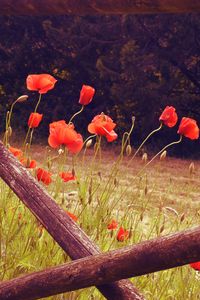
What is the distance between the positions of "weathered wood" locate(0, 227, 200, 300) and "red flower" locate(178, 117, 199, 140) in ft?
3.45

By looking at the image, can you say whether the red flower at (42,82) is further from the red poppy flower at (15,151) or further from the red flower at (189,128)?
the red flower at (189,128)

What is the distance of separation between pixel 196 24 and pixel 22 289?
9669 millimetres

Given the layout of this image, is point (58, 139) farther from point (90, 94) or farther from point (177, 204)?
point (177, 204)

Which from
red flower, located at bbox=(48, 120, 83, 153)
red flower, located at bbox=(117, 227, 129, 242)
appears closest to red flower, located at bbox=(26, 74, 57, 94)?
red flower, located at bbox=(48, 120, 83, 153)

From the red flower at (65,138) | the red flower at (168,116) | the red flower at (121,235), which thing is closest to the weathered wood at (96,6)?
the red flower at (65,138)

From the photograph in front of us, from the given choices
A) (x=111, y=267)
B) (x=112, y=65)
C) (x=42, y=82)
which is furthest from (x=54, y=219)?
(x=112, y=65)

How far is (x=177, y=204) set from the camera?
760 centimetres

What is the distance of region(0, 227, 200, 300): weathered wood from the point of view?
120 centimetres

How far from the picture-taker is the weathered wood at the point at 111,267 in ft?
3.93

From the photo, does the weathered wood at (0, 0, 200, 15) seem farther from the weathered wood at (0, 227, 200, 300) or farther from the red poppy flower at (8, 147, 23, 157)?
the red poppy flower at (8, 147, 23, 157)

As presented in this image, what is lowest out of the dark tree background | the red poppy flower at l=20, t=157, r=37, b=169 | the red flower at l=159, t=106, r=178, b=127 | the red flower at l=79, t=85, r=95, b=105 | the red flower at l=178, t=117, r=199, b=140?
the dark tree background

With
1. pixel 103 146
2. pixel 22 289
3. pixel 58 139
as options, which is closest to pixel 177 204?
pixel 103 146

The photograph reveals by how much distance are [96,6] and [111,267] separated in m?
0.53

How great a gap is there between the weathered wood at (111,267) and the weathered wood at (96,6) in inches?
16.9
